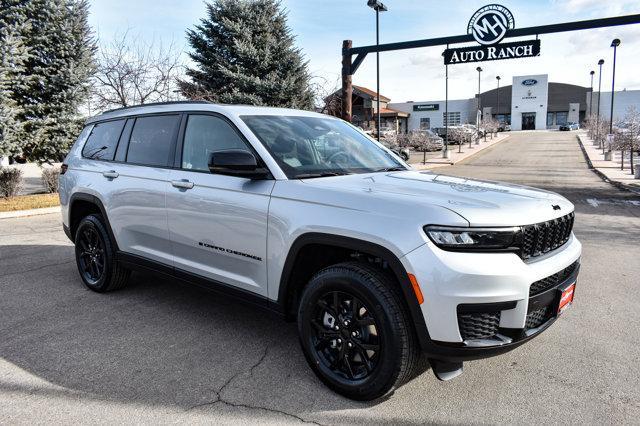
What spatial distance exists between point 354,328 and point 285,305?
22.2 inches

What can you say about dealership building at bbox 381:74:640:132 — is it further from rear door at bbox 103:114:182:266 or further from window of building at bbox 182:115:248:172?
window of building at bbox 182:115:248:172

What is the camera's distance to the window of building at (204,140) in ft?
12.3

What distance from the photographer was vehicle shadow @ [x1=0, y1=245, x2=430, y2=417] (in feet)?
10.1

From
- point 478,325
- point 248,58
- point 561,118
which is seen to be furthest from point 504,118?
point 478,325

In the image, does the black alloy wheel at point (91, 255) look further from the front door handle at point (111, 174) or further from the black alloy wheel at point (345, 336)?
the black alloy wheel at point (345, 336)

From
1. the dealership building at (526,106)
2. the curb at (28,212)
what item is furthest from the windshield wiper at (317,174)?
the dealership building at (526,106)

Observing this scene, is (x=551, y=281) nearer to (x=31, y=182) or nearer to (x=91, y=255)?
(x=91, y=255)

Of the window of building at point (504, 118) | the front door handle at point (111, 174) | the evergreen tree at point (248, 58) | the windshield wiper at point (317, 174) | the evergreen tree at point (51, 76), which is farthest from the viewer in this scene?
the window of building at point (504, 118)

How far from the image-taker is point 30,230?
342 inches

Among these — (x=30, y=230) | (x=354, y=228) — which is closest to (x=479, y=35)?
(x=30, y=230)

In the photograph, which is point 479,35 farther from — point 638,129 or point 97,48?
point 97,48

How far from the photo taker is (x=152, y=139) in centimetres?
445

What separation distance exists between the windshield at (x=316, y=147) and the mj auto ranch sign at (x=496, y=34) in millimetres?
12033

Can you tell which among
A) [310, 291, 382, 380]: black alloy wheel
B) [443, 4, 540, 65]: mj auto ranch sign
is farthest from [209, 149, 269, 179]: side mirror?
[443, 4, 540, 65]: mj auto ranch sign
